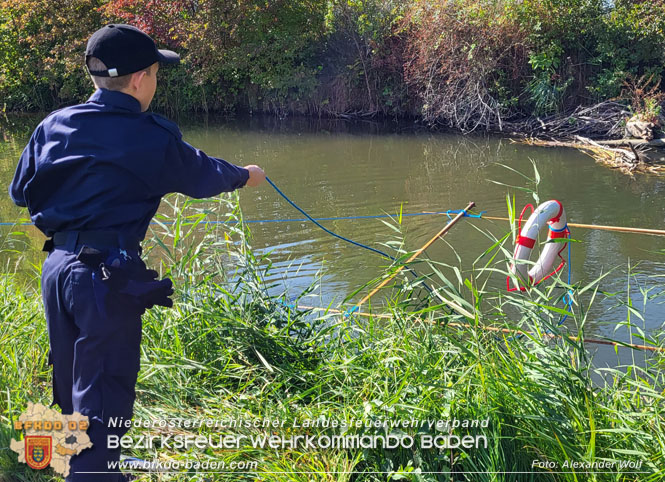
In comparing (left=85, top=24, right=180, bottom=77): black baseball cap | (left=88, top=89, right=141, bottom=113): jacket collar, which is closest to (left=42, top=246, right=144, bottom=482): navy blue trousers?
(left=88, top=89, right=141, bottom=113): jacket collar

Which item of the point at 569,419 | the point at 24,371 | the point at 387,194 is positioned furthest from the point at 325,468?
the point at 387,194

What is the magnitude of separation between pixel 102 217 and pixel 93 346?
0.45 m

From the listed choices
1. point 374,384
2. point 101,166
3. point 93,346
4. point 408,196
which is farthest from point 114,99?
point 408,196

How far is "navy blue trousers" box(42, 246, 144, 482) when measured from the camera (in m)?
2.23

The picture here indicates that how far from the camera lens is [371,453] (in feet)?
8.13

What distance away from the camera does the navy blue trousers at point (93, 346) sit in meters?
2.23

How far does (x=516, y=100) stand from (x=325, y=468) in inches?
541

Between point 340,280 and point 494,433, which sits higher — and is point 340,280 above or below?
below

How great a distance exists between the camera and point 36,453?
2.52 m

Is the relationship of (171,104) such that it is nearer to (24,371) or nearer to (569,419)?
(24,371)

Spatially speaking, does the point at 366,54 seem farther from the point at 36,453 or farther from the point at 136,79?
the point at 36,453

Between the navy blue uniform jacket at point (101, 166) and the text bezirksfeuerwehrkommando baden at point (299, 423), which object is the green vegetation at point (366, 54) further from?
the navy blue uniform jacket at point (101, 166)

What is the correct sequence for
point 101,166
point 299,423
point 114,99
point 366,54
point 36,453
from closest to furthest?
point 101,166 → point 114,99 → point 36,453 → point 299,423 → point 366,54

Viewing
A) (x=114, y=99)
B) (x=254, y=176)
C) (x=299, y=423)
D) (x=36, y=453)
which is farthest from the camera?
(x=254, y=176)
